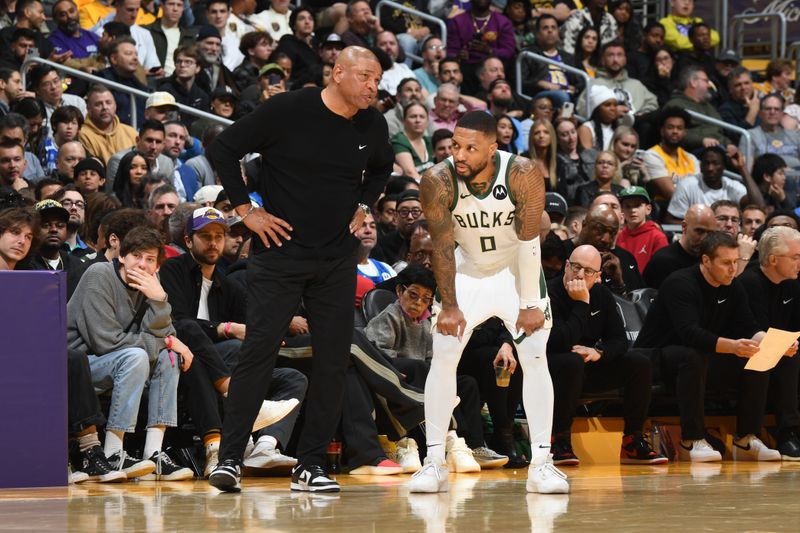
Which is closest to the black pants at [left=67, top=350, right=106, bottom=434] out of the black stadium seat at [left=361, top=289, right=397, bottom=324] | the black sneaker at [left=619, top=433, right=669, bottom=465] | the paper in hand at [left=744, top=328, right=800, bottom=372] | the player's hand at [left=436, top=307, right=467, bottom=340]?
the player's hand at [left=436, top=307, right=467, bottom=340]

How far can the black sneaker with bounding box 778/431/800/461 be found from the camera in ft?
32.0

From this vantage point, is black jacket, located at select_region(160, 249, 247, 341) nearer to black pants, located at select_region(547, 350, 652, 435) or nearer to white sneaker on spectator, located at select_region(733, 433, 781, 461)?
black pants, located at select_region(547, 350, 652, 435)

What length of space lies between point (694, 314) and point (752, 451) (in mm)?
1096

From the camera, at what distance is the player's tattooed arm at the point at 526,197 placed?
21.7 ft

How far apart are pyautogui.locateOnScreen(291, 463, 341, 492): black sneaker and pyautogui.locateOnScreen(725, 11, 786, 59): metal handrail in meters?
14.7

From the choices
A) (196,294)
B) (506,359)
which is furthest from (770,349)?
(196,294)

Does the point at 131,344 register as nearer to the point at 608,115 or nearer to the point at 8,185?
the point at 8,185

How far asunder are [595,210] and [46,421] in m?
5.05

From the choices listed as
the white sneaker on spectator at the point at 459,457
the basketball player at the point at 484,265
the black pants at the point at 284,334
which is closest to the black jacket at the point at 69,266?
the black pants at the point at 284,334

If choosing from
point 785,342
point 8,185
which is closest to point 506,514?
point 785,342

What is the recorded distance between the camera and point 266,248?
21.4 feet

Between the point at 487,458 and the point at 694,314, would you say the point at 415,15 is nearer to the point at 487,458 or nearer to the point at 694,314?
the point at 694,314

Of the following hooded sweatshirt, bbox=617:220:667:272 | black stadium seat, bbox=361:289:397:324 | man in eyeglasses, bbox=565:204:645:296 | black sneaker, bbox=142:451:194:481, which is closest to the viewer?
black sneaker, bbox=142:451:194:481

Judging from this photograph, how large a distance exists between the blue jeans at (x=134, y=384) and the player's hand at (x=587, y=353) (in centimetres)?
284
